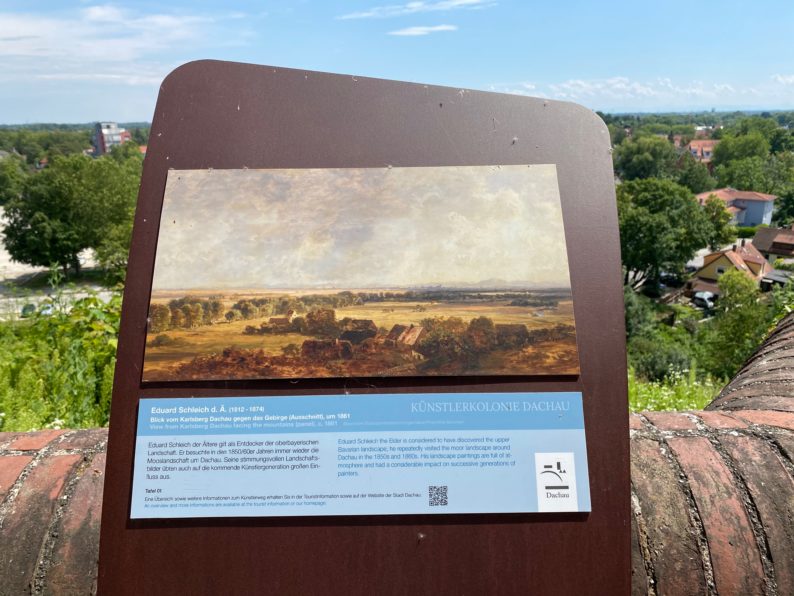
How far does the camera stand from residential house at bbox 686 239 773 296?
37531 millimetres

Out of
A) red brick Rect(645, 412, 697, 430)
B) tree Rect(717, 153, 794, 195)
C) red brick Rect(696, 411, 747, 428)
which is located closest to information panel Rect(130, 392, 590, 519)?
red brick Rect(645, 412, 697, 430)

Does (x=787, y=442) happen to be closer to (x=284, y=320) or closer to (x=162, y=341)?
(x=284, y=320)

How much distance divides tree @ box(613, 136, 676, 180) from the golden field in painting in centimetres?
7293

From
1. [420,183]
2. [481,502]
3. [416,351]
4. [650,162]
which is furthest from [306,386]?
[650,162]

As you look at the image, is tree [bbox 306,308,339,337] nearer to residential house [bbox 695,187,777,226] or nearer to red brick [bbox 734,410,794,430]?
red brick [bbox 734,410,794,430]

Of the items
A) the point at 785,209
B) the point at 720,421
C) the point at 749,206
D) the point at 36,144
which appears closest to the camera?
the point at 720,421

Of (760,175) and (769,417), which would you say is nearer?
(769,417)

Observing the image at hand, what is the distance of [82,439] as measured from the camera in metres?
1.84

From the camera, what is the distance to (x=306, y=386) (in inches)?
65.8

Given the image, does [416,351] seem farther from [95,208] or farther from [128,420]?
[95,208]

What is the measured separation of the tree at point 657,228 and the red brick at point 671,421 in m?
34.4

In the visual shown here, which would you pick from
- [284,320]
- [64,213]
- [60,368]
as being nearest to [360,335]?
[284,320]

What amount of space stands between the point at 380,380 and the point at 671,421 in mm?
939

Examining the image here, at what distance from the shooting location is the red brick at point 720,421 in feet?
5.88
